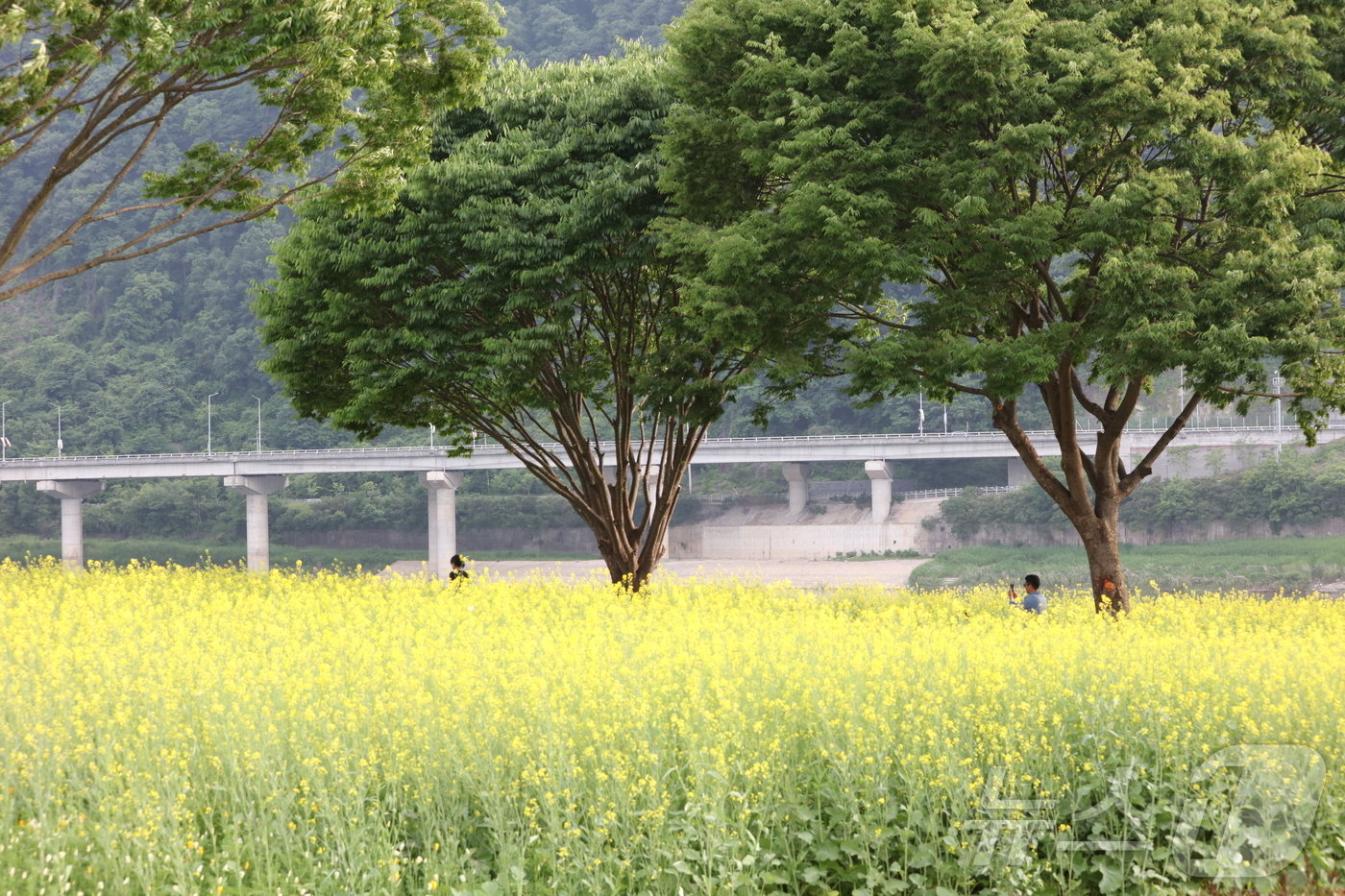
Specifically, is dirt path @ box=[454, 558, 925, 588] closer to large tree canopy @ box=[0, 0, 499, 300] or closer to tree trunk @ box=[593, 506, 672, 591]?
tree trunk @ box=[593, 506, 672, 591]

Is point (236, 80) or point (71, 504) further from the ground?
point (236, 80)

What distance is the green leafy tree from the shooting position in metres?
19.6

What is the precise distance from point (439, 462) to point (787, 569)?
25.3 m

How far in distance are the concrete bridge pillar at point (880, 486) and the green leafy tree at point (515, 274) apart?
5889cm

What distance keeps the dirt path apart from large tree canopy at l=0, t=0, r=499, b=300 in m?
56.8

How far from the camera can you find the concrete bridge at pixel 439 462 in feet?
250

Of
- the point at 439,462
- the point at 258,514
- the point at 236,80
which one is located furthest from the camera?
the point at 258,514

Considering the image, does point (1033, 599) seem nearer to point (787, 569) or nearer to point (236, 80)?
point (236, 80)

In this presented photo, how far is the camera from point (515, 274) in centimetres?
1978

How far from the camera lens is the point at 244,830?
7.29 metres

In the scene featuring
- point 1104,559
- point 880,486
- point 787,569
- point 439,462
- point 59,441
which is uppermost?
point 59,441

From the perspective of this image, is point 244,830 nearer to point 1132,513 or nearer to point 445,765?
point 445,765

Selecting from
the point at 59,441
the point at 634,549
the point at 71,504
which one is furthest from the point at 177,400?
the point at 634,549

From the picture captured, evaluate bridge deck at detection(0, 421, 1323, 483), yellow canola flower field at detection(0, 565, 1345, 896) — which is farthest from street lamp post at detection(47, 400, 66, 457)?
yellow canola flower field at detection(0, 565, 1345, 896)
